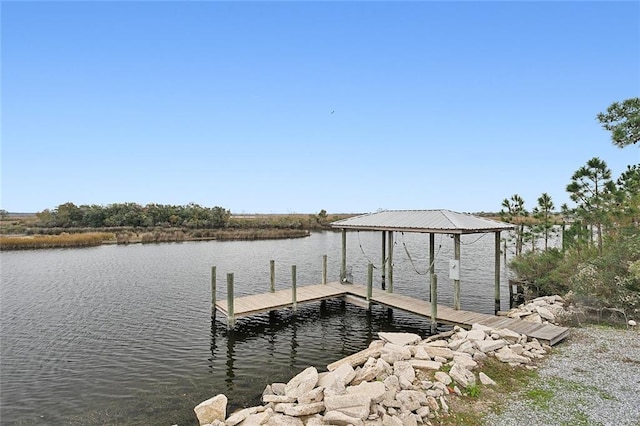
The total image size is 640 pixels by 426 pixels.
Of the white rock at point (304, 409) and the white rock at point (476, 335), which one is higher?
the white rock at point (476, 335)

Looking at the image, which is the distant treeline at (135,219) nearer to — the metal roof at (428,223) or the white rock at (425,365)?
the metal roof at (428,223)

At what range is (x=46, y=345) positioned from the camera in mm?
11391

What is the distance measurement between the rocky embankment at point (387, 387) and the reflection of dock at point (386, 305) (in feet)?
3.96

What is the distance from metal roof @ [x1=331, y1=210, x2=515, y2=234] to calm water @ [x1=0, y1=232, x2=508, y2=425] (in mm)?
2459

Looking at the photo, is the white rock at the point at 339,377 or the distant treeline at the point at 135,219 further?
the distant treeline at the point at 135,219

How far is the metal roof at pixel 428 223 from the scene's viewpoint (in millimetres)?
11578

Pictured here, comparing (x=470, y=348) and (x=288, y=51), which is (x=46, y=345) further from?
(x=288, y=51)

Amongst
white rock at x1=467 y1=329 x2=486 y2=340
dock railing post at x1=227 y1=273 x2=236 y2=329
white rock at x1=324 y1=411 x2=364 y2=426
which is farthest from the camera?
dock railing post at x1=227 y1=273 x2=236 y2=329

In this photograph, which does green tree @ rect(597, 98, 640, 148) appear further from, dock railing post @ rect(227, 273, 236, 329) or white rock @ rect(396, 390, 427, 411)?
dock railing post @ rect(227, 273, 236, 329)

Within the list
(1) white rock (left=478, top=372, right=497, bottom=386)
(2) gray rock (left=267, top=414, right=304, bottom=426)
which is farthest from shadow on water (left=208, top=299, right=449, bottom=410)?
(1) white rock (left=478, top=372, right=497, bottom=386)

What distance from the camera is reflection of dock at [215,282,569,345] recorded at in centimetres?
952

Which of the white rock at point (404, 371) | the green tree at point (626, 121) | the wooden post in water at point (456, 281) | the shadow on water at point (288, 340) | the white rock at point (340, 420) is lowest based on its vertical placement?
the shadow on water at point (288, 340)

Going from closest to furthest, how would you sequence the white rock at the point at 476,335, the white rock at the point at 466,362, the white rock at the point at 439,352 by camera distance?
the white rock at the point at 466,362
the white rock at the point at 439,352
the white rock at the point at 476,335

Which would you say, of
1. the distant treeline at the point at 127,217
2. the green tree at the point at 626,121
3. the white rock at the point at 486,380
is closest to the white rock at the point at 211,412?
the white rock at the point at 486,380
